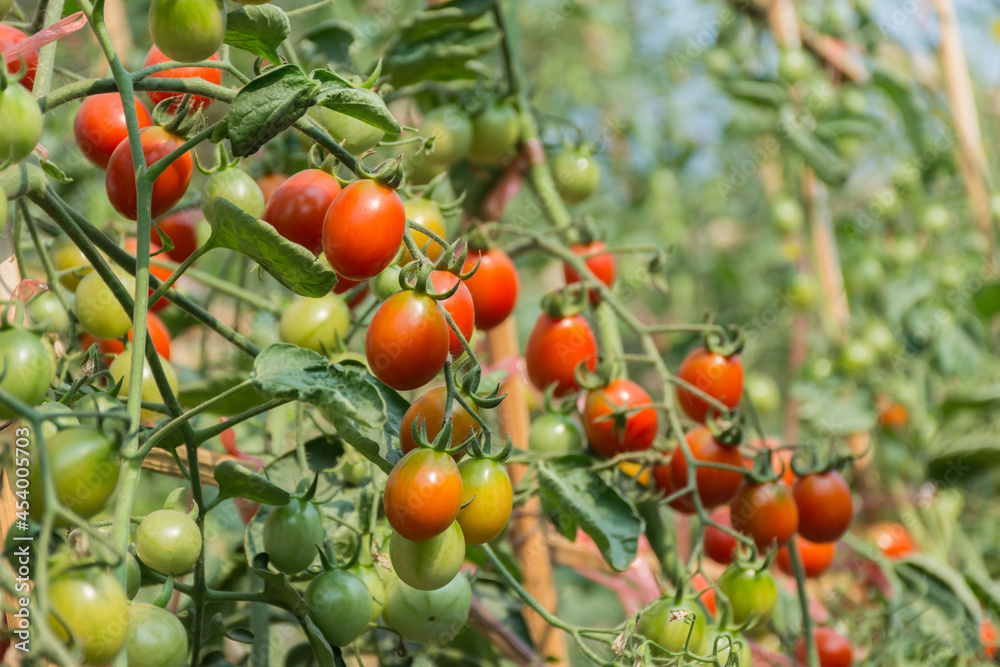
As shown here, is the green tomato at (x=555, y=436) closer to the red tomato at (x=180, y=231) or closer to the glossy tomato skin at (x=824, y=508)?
the glossy tomato skin at (x=824, y=508)

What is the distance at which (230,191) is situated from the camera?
0.49 meters

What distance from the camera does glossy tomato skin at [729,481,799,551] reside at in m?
0.73

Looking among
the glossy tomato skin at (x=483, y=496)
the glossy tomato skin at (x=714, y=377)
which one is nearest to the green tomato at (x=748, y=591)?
the glossy tomato skin at (x=714, y=377)

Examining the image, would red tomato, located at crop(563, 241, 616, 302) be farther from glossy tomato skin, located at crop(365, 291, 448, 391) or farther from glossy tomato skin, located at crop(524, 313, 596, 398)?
glossy tomato skin, located at crop(365, 291, 448, 391)

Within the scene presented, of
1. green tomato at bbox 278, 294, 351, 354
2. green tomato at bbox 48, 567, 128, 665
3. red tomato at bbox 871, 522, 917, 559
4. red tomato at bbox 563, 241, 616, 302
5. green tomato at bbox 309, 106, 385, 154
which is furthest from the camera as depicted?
red tomato at bbox 871, 522, 917, 559

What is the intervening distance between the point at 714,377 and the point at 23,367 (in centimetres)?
60

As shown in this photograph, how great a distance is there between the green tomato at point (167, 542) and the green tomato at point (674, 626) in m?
0.32

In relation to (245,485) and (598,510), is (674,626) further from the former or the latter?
(245,485)

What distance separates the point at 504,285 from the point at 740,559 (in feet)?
0.98

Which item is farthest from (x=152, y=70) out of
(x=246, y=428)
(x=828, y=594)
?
(x=828, y=594)

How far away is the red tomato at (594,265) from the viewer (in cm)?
88

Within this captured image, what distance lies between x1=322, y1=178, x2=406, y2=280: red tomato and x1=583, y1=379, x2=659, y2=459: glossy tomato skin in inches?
13.4

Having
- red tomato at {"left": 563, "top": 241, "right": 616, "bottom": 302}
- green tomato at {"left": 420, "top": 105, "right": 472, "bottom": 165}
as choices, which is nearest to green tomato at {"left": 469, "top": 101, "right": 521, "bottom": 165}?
green tomato at {"left": 420, "top": 105, "right": 472, "bottom": 165}

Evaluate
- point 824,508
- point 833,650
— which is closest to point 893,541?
point 833,650
